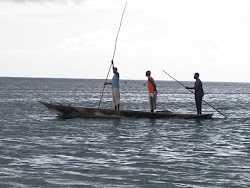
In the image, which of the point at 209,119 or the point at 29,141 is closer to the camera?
the point at 29,141

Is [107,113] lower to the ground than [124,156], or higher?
higher

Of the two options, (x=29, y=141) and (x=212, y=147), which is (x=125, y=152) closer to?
(x=212, y=147)

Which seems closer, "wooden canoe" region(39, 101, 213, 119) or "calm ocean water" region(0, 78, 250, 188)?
"calm ocean water" region(0, 78, 250, 188)

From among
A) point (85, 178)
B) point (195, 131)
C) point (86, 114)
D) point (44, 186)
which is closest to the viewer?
point (44, 186)

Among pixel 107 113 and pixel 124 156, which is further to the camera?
pixel 107 113

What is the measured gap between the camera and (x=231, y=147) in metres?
13.7

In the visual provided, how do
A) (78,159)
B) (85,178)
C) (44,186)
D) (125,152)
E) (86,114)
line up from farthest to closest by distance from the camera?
1. (86,114)
2. (125,152)
3. (78,159)
4. (85,178)
5. (44,186)

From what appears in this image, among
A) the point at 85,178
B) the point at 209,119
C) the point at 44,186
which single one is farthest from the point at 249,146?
the point at 209,119

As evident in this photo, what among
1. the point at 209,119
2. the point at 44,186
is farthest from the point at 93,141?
the point at 209,119

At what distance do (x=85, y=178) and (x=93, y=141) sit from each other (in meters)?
5.42

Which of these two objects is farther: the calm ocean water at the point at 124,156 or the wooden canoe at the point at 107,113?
the wooden canoe at the point at 107,113

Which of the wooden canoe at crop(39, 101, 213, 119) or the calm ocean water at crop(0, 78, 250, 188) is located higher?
the wooden canoe at crop(39, 101, 213, 119)

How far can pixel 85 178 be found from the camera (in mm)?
9320

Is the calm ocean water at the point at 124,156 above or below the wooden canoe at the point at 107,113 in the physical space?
below
